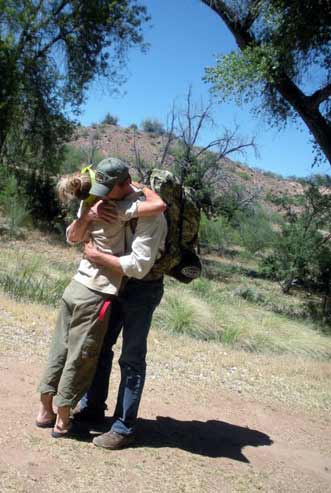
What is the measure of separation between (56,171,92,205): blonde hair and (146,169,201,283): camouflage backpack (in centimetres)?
39

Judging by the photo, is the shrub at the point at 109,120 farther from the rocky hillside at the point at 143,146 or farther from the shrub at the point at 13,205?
the shrub at the point at 13,205

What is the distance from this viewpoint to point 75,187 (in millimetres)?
3338

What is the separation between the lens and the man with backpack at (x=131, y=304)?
127 inches

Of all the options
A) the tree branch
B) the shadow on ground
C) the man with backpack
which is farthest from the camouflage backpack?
the tree branch

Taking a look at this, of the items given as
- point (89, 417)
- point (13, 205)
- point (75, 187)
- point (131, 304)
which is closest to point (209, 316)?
point (89, 417)

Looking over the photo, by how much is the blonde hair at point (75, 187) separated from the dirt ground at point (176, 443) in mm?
1434

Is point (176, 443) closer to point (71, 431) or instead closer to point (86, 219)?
point (71, 431)

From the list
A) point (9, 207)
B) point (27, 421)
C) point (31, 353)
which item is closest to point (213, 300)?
point (31, 353)

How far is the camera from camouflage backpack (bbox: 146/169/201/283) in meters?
3.45

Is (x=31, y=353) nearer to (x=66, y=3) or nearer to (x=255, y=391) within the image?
(x=255, y=391)

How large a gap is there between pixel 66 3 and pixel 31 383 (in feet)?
47.4

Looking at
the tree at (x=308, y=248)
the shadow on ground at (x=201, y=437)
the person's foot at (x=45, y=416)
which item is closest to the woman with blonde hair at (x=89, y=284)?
the person's foot at (x=45, y=416)

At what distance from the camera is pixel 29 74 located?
16.7 metres

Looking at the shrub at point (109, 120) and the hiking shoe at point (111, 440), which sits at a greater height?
the shrub at point (109, 120)
